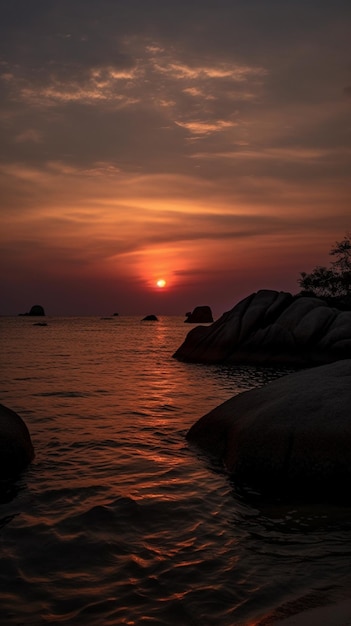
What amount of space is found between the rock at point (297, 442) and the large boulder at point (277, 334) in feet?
53.8

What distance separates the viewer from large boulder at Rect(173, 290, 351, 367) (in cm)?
2402

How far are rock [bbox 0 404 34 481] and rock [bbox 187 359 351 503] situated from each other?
3037 mm

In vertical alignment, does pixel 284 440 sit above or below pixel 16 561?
above

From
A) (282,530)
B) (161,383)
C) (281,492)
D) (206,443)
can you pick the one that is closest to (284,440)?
(281,492)

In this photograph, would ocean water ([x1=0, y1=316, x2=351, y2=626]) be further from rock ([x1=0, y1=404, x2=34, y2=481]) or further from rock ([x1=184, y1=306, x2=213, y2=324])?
rock ([x1=184, y1=306, x2=213, y2=324])

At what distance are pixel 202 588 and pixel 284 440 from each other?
2.92 metres

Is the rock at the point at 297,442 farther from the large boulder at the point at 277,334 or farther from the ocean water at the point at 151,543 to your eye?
the large boulder at the point at 277,334

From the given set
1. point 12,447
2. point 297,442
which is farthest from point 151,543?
point 12,447

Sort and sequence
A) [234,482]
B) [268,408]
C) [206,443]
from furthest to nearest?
1. [206,443]
2. [268,408]
3. [234,482]

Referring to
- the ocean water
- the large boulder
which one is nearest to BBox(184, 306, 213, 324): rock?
the large boulder

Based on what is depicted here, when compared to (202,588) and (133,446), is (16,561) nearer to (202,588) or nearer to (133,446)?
(202,588)

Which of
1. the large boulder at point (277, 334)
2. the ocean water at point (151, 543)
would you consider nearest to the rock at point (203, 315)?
the large boulder at point (277, 334)

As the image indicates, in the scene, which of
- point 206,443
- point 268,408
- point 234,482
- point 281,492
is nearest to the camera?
point 281,492

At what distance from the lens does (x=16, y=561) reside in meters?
4.70
